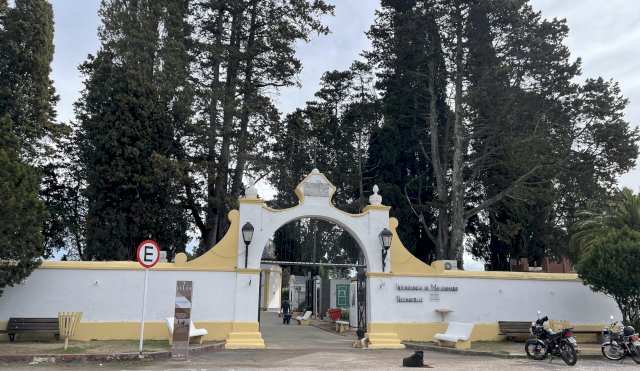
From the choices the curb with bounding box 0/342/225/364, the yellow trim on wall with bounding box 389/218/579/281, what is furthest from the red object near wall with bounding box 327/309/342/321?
the curb with bounding box 0/342/225/364

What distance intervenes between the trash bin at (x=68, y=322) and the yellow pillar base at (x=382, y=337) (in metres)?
8.15

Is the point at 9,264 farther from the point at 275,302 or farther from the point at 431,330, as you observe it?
the point at 275,302

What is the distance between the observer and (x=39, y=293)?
1485cm

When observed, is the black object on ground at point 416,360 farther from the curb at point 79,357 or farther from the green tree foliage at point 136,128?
the green tree foliage at point 136,128

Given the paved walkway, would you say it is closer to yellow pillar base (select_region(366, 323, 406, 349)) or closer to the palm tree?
yellow pillar base (select_region(366, 323, 406, 349))

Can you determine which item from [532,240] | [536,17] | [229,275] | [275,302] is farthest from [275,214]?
[275,302]

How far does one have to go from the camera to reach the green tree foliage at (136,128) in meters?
21.8

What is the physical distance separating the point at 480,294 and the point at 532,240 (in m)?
17.7

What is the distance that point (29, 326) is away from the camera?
14.3 m

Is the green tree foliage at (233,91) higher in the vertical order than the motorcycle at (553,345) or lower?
higher

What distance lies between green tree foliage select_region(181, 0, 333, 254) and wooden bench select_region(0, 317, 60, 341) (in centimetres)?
968

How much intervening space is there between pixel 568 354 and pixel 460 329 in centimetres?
324

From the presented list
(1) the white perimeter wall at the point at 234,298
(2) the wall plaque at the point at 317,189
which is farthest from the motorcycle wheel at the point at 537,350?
(2) the wall plaque at the point at 317,189

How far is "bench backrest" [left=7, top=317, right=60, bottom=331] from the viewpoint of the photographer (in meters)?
14.2
